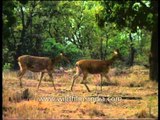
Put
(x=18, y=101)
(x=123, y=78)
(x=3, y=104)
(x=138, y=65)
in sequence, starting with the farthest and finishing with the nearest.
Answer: (x=123, y=78) → (x=138, y=65) → (x=18, y=101) → (x=3, y=104)

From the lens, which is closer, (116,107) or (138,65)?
(116,107)

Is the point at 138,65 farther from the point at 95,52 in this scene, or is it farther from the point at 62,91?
the point at 62,91

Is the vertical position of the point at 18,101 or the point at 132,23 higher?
the point at 132,23

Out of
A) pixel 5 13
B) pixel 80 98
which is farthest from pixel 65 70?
pixel 5 13

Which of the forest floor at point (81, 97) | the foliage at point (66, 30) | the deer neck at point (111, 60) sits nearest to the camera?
the forest floor at point (81, 97)

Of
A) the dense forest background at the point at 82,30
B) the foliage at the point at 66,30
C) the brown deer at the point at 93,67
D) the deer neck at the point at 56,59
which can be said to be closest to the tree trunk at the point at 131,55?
the dense forest background at the point at 82,30

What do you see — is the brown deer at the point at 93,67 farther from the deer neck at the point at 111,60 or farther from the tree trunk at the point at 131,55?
the tree trunk at the point at 131,55

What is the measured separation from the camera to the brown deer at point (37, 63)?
11.3 m

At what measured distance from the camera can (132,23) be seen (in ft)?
37.2

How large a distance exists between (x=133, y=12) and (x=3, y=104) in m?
3.98

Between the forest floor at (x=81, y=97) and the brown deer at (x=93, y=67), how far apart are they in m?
0.17

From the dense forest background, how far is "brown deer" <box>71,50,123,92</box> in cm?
21

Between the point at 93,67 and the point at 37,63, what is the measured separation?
1503mm

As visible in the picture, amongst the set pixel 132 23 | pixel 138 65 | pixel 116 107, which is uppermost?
pixel 132 23
